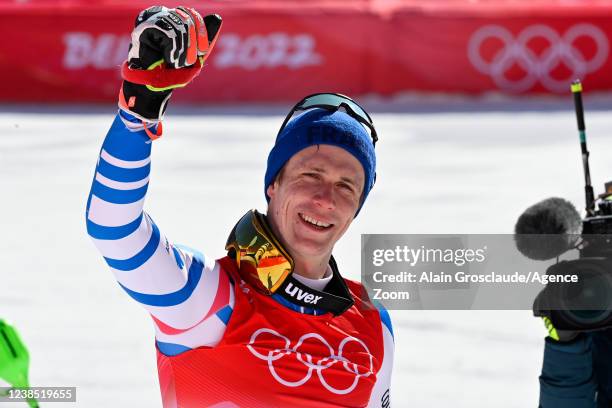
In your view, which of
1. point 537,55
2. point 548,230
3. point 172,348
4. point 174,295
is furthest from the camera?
point 537,55

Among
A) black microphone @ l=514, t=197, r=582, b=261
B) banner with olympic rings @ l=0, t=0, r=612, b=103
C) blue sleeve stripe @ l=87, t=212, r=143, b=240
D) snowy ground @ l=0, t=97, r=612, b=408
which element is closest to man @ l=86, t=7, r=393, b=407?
blue sleeve stripe @ l=87, t=212, r=143, b=240

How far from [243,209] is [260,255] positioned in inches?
202

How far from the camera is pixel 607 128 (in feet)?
35.6

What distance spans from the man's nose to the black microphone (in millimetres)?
786

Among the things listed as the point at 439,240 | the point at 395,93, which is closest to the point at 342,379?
the point at 439,240

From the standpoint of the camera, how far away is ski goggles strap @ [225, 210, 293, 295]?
9.46ft

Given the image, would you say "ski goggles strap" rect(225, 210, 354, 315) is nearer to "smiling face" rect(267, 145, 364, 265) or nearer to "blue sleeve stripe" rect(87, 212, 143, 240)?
"smiling face" rect(267, 145, 364, 265)

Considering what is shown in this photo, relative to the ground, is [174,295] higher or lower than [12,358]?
higher

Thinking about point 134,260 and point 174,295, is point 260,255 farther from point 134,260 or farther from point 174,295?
point 134,260

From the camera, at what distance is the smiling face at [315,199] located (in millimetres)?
2896

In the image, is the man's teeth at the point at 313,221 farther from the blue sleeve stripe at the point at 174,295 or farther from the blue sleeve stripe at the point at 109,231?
the blue sleeve stripe at the point at 109,231

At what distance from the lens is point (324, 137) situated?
2.95 m

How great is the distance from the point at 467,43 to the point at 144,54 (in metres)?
10.8

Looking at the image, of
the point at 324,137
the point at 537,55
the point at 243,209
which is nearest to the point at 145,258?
the point at 324,137
